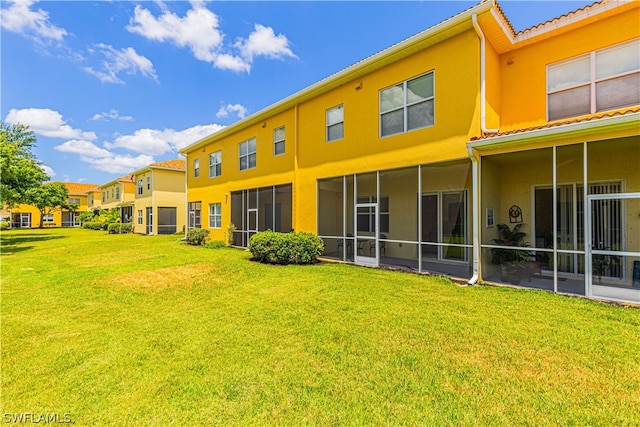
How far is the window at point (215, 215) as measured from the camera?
18047 millimetres

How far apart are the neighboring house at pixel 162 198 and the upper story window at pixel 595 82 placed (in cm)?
2831

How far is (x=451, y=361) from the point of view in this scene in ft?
12.2

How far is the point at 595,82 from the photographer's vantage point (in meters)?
7.29

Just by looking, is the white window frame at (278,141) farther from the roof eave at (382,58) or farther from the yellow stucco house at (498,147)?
the yellow stucco house at (498,147)

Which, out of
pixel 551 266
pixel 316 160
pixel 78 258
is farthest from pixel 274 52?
pixel 551 266

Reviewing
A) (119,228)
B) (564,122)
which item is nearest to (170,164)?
(119,228)

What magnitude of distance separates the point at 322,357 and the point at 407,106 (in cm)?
797

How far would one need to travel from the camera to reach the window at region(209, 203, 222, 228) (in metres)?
18.0

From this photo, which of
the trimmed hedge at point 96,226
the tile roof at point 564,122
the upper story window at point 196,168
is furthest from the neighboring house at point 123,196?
the tile roof at point 564,122

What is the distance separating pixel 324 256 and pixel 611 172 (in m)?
9.46

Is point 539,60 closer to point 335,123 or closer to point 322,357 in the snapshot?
point 335,123

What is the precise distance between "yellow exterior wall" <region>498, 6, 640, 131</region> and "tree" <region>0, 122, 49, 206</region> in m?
23.4

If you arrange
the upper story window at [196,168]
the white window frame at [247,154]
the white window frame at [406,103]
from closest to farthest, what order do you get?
the white window frame at [406,103], the white window frame at [247,154], the upper story window at [196,168]

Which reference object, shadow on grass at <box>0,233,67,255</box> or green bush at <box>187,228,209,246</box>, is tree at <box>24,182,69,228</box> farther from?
green bush at <box>187,228,209,246</box>
